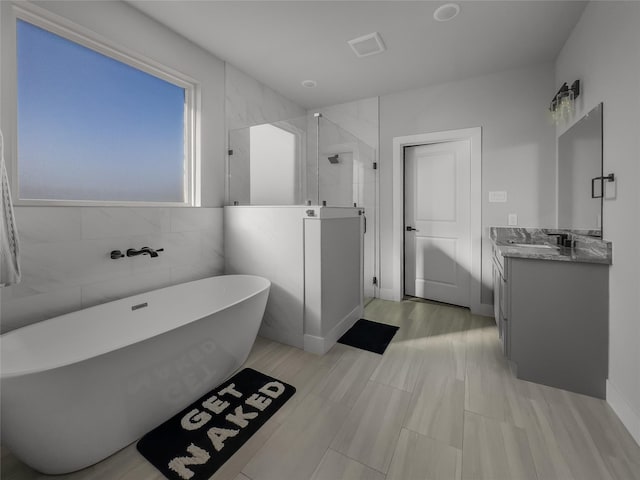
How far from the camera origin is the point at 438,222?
135 inches

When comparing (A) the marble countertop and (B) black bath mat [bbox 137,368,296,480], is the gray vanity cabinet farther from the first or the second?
(B) black bath mat [bbox 137,368,296,480]

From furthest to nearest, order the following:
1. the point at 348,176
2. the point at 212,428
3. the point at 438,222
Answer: the point at 438,222
the point at 348,176
the point at 212,428

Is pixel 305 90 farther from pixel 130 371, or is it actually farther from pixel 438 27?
pixel 130 371

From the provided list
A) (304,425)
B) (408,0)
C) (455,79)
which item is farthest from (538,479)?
A: (455,79)

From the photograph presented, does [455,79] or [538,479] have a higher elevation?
[455,79]

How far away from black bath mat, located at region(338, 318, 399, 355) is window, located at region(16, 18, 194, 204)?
192 centimetres

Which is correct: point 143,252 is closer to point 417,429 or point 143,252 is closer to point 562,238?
point 417,429

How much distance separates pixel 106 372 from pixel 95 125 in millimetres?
1644

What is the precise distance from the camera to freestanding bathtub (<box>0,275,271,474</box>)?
107 cm

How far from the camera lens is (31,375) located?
3.28 ft

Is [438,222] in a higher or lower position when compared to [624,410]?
higher

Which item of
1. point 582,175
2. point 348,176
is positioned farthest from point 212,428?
point 582,175

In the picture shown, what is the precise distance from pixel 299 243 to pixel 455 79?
99.1 inches

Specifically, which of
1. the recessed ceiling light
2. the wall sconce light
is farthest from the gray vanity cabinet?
the recessed ceiling light
